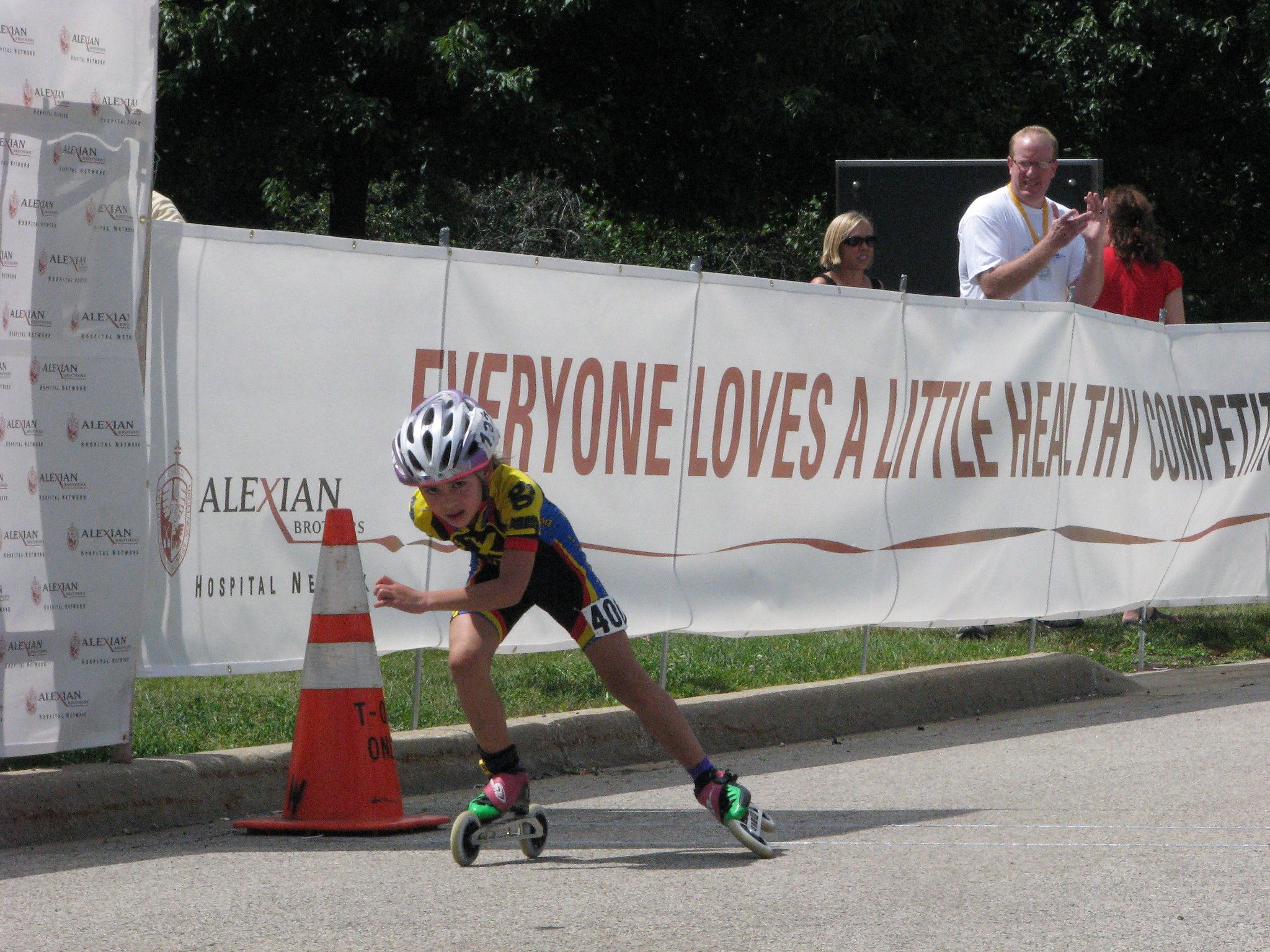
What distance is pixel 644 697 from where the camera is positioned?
550 cm

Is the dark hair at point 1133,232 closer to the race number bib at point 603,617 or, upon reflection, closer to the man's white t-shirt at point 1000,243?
the man's white t-shirt at point 1000,243

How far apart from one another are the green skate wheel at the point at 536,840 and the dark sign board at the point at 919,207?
7306 millimetres

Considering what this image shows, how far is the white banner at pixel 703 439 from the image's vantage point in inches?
242

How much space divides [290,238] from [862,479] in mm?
3027

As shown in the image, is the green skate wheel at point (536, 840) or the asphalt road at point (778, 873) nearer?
the asphalt road at point (778, 873)

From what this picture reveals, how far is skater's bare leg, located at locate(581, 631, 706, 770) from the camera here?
18.0 feet

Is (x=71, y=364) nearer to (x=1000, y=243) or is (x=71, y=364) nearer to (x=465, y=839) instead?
(x=465, y=839)

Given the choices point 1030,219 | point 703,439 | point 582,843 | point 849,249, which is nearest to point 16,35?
point 582,843

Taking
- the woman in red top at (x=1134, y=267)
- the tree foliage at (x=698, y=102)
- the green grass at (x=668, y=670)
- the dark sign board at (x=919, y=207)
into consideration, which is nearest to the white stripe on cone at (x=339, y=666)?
the green grass at (x=668, y=670)

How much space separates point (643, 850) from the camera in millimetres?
5449

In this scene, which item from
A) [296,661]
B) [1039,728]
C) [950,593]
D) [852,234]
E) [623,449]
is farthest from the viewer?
[852,234]

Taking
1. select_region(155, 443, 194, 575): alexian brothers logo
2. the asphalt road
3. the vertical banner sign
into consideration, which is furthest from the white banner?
the asphalt road

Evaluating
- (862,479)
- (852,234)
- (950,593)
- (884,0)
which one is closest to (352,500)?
(862,479)

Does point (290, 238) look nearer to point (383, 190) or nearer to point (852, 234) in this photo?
point (852, 234)
